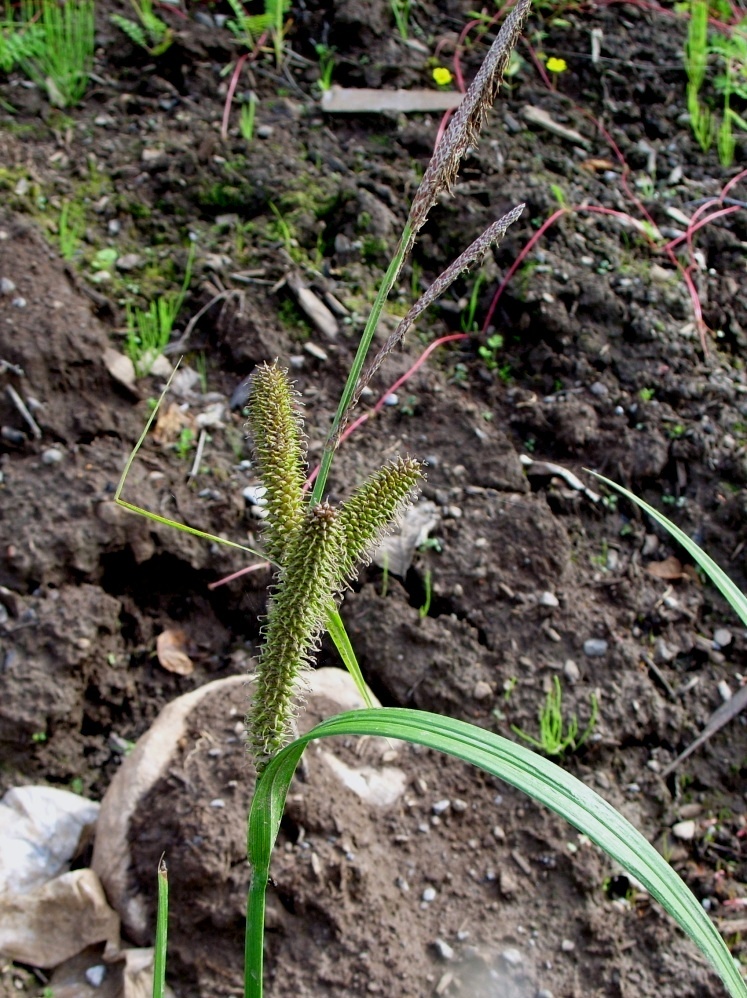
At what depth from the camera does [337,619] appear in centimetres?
109

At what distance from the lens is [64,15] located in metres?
3.54

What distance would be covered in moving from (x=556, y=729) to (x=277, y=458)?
4.31 ft

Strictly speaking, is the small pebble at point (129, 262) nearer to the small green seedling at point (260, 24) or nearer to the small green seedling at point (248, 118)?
the small green seedling at point (248, 118)

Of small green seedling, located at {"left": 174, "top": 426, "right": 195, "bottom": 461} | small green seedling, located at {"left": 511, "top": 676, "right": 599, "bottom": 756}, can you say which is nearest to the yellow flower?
small green seedling, located at {"left": 174, "top": 426, "right": 195, "bottom": 461}

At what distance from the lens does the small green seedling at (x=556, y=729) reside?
2041mm

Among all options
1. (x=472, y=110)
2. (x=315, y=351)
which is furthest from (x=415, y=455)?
(x=472, y=110)

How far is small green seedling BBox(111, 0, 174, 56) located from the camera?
3467 millimetres

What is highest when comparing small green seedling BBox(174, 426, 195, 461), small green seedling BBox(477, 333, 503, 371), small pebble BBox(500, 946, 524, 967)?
small green seedling BBox(477, 333, 503, 371)

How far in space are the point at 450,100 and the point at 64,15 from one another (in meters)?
1.53

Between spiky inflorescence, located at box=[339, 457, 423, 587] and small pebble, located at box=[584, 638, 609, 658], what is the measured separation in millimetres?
1369

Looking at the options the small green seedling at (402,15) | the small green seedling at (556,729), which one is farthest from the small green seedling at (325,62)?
the small green seedling at (556,729)

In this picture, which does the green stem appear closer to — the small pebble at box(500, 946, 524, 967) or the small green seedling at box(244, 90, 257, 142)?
the small pebble at box(500, 946, 524, 967)

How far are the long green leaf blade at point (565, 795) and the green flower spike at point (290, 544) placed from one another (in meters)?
0.08

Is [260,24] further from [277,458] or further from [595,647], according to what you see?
[277,458]
